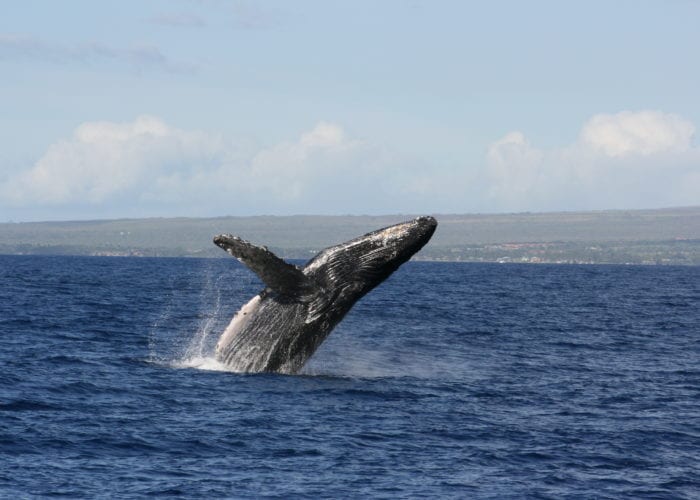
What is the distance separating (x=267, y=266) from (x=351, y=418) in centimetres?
310

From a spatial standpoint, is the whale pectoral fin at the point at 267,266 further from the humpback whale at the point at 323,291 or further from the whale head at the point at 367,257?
the whale head at the point at 367,257

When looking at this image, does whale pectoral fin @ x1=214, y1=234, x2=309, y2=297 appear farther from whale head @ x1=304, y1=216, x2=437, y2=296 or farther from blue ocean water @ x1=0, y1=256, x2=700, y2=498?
blue ocean water @ x1=0, y1=256, x2=700, y2=498

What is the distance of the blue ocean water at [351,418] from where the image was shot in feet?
46.0

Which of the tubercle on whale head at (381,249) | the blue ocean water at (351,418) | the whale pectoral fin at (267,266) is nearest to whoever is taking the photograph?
the blue ocean water at (351,418)

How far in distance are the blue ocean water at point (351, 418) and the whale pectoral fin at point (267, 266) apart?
1780 mm

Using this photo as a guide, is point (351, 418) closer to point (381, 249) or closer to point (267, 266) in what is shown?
point (267, 266)

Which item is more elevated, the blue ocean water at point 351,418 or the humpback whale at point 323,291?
the humpback whale at point 323,291

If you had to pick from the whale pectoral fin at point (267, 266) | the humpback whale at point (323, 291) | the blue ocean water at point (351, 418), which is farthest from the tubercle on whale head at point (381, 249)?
the blue ocean water at point (351, 418)

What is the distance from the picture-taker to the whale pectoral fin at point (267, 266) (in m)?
18.4

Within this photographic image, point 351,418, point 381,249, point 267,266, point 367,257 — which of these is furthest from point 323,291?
point 351,418

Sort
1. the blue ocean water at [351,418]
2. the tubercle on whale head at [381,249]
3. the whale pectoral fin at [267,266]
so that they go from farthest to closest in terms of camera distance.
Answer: the tubercle on whale head at [381,249], the whale pectoral fin at [267,266], the blue ocean water at [351,418]

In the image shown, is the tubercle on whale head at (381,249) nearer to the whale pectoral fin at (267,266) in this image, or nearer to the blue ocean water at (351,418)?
the whale pectoral fin at (267,266)

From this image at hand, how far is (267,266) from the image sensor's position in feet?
62.5

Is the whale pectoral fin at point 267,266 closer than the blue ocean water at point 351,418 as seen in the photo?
No
